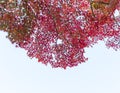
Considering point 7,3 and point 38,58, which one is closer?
point 7,3

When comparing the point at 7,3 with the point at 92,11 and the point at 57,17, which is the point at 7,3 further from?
the point at 92,11

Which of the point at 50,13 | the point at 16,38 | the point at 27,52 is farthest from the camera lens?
the point at 27,52

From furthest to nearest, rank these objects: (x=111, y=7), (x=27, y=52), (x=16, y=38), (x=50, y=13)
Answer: (x=27, y=52) → (x=50, y=13) → (x=16, y=38) → (x=111, y=7)

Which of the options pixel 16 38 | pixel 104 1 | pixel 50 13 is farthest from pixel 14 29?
pixel 104 1

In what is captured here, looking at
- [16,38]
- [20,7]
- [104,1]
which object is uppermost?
[104,1]

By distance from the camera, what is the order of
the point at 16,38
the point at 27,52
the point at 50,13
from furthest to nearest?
the point at 27,52, the point at 50,13, the point at 16,38

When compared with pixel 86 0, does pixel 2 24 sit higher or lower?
lower

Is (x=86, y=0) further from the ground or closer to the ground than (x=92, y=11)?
further from the ground

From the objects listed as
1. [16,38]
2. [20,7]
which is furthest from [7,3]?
[16,38]

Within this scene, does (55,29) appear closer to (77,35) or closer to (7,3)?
(77,35)
